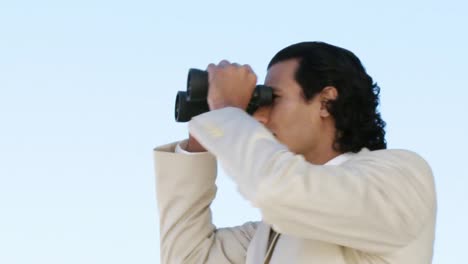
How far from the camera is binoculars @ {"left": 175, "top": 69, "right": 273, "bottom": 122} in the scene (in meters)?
2.96

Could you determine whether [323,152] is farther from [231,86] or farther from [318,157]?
[231,86]

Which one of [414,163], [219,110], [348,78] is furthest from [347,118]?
[219,110]

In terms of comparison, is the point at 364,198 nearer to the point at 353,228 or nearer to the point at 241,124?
the point at 353,228

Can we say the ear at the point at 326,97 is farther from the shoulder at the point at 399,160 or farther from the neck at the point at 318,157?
the shoulder at the point at 399,160

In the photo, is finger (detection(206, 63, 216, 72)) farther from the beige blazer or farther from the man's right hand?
the man's right hand

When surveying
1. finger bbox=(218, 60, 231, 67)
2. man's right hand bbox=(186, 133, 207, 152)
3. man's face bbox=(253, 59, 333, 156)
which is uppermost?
finger bbox=(218, 60, 231, 67)

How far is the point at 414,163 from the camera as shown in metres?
2.89

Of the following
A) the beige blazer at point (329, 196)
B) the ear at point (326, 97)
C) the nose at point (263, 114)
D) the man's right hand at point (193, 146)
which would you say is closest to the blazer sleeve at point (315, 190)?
the beige blazer at point (329, 196)

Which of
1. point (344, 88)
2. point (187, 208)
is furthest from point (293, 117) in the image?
point (187, 208)

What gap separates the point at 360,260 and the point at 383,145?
0.71 meters

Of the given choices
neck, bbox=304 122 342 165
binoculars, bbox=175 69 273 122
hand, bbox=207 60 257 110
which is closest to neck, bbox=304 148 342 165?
neck, bbox=304 122 342 165

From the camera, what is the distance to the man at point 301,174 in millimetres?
2568

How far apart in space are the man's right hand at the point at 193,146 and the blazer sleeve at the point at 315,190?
64 cm

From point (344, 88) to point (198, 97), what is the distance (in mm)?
591
